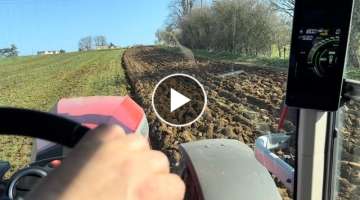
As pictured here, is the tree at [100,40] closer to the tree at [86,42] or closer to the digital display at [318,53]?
the tree at [86,42]

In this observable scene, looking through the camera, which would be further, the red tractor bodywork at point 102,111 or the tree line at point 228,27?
the red tractor bodywork at point 102,111

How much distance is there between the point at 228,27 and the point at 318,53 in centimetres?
27

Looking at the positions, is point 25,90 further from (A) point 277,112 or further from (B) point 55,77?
(A) point 277,112

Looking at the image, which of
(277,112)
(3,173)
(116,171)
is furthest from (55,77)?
(116,171)

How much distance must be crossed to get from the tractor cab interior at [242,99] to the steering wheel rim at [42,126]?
2.33 feet

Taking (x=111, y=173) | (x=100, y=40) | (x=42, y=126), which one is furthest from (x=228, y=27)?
(x=111, y=173)

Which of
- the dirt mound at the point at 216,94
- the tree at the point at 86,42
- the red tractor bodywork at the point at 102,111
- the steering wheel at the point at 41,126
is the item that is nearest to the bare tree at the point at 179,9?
the dirt mound at the point at 216,94

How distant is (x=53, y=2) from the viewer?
1310 millimetres

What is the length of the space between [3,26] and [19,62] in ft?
0.63

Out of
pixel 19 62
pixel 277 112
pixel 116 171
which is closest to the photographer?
pixel 116 171

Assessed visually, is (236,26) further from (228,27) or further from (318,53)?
(318,53)
